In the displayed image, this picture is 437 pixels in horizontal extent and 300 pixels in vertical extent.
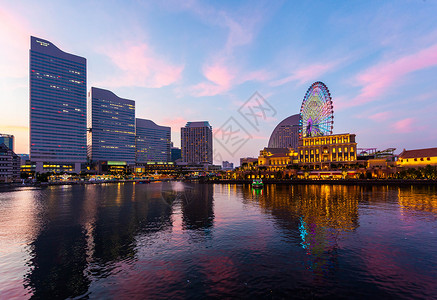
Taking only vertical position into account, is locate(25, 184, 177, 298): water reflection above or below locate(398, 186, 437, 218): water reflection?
above

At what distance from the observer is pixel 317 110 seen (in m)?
168

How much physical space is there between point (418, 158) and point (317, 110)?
220 ft

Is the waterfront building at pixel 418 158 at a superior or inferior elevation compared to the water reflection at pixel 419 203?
superior

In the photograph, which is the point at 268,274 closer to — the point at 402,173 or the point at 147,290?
the point at 147,290

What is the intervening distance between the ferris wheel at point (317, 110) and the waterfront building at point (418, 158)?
168ft

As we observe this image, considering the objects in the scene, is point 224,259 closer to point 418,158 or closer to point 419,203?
point 419,203

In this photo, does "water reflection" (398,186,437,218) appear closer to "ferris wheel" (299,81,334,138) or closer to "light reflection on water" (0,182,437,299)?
"light reflection on water" (0,182,437,299)

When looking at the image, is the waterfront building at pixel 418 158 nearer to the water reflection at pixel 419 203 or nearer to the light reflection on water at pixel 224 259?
the water reflection at pixel 419 203

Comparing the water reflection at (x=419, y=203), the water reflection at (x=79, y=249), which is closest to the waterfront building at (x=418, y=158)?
the water reflection at (x=419, y=203)

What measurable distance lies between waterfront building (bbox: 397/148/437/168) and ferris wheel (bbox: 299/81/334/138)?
51190mm

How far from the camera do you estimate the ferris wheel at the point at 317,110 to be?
160 metres

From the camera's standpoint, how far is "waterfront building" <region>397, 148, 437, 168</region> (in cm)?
14475

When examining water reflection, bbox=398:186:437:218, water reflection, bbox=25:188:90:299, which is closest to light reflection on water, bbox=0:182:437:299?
water reflection, bbox=25:188:90:299

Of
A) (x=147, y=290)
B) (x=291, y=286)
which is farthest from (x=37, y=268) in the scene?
(x=291, y=286)
